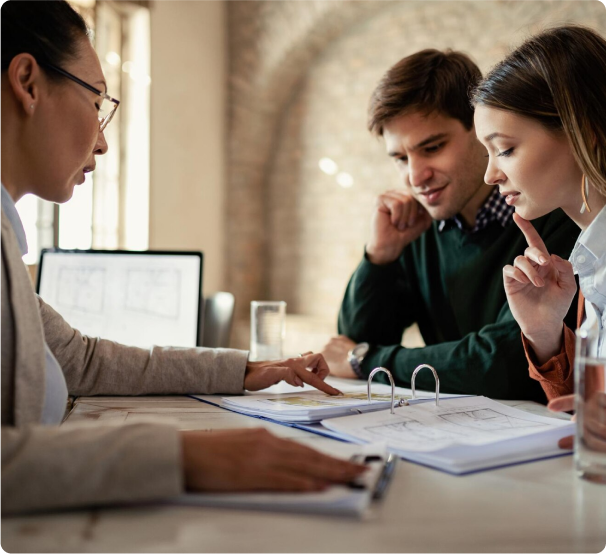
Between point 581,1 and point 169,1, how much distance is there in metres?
2.99

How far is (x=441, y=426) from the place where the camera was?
1.08 m

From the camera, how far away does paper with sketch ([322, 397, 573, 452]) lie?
0.98m

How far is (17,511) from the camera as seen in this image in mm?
714

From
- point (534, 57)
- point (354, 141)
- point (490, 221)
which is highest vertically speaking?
point (354, 141)

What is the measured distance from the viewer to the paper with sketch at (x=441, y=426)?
98cm

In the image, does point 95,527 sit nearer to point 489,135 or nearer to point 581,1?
point 489,135

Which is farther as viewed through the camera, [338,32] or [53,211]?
[338,32]

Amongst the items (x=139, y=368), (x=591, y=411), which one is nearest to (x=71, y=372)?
(x=139, y=368)

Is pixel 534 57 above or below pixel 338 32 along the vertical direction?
below

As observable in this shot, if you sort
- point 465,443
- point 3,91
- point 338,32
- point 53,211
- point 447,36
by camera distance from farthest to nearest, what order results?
point 338,32
point 447,36
point 53,211
point 3,91
point 465,443

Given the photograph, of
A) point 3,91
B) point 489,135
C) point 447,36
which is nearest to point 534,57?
point 489,135

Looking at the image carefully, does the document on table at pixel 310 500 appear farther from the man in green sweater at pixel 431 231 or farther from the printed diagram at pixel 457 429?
Answer: the man in green sweater at pixel 431 231

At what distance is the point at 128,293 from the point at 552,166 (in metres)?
1.36

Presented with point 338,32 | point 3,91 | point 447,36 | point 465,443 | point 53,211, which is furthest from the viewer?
point 338,32
